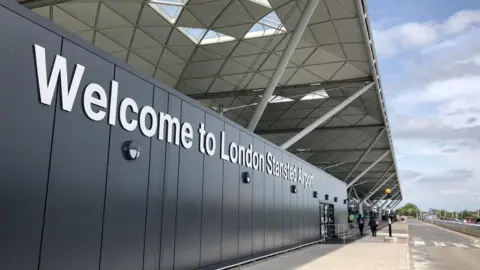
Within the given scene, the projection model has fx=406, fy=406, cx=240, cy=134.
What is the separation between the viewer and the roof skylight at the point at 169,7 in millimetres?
20717

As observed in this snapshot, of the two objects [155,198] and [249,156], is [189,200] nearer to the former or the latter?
[155,198]

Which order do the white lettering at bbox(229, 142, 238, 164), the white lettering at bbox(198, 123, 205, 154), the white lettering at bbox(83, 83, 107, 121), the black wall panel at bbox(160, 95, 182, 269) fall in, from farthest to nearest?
the white lettering at bbox(229, 142, 238, 164) → the white lettering at bbox(198, 123, 205, 154) → the black wall panel at bbox(160, 95, 182, 269) → the white lettering at bbox(83, 83, 107, 121)

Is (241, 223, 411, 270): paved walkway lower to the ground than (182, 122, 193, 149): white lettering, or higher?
lower

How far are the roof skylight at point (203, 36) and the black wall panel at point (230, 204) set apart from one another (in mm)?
12680

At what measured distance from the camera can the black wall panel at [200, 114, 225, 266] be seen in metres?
10.7

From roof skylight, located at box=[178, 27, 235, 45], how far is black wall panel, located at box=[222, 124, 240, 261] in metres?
12.7

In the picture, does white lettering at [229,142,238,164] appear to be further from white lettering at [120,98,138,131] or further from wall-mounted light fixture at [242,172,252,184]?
white lettering at [120,98,138,131]

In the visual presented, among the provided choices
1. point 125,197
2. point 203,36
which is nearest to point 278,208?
point 125,197

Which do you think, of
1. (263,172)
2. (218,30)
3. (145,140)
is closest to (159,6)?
(218,30)

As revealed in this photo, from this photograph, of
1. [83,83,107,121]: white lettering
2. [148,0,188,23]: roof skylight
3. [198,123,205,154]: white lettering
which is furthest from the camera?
[148,0,188,23]: roof skylight

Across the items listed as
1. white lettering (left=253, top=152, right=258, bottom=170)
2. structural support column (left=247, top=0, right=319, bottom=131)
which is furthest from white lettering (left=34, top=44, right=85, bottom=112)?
structural support column (left=247, top=0, right=319, bottom=131)

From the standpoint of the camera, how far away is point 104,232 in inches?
279

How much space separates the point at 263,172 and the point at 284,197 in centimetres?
294

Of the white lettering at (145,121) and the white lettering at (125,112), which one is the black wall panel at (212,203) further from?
the white lettering at (125,112)
